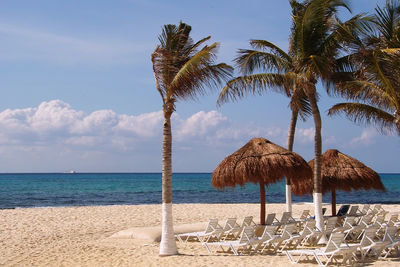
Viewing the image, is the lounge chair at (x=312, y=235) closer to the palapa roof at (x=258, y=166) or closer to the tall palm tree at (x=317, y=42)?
the tall palm tree at (x=317, y=42)

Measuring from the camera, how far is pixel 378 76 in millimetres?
10070

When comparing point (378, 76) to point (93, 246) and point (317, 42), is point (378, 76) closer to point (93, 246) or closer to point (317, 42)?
point (317, 42)

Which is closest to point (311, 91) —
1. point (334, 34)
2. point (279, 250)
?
point (334, 34)

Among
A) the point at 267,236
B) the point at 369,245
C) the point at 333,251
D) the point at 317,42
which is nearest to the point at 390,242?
the point at 369,245

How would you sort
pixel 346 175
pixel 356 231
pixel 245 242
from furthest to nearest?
1. pixel 346 175
2. pixel 356 231
3. pixel 245 242

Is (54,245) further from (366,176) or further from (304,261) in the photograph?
(366,176)

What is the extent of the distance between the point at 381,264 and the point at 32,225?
37.9 ft

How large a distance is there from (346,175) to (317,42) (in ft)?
15.3

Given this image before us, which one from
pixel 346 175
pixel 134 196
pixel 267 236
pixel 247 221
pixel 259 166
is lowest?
pixel 134 196

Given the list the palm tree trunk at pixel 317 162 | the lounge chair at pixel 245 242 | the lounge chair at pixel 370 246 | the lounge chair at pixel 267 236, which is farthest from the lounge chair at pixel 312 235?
the lounge chair at pixel 370 246

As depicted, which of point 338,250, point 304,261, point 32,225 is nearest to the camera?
point 338,250

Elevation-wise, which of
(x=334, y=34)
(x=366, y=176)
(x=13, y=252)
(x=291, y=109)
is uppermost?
(x=334, y=34)

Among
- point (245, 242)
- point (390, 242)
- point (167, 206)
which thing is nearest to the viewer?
point (390, 242)

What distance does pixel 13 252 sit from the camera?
35.2 feet
